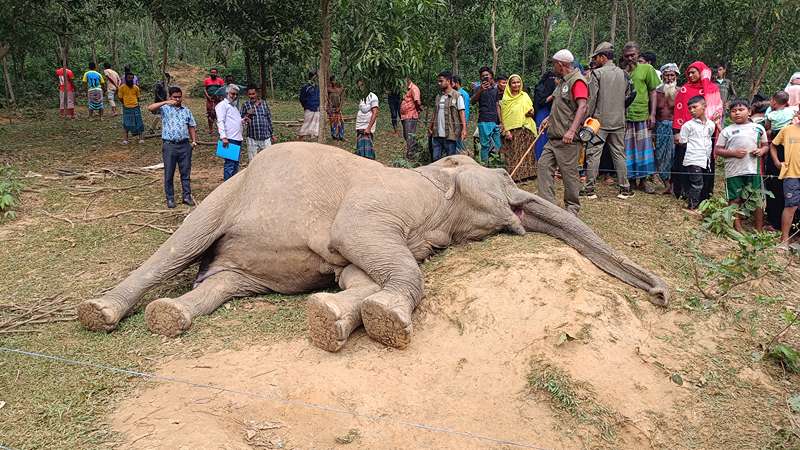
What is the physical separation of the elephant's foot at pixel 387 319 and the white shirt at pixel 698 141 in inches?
211

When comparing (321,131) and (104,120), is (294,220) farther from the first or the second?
(104,120)

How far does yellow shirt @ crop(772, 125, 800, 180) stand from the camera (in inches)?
263

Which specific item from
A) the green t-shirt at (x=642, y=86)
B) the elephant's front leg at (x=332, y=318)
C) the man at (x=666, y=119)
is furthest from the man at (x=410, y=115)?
the elephant's front leg at (x=332, y=318)

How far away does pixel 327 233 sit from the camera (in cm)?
492

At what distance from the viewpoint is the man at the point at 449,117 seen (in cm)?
950

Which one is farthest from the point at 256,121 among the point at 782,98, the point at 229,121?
the point at 782,98

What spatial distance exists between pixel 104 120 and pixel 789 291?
59.1 feet

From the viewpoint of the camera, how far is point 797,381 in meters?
4.11

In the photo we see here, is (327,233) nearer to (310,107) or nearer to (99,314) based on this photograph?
(99,314)

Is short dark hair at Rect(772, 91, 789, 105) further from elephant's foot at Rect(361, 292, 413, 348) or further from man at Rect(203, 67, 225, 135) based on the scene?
man at Rect(203, 67, 225, 135)

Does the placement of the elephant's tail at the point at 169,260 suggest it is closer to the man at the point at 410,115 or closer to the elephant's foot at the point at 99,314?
the elephant's foot at the point at 99,314

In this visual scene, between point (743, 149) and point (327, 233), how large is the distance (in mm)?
5267

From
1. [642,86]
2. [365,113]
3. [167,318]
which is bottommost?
[167,318]

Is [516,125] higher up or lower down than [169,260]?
higher up
